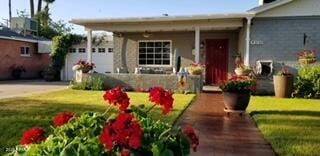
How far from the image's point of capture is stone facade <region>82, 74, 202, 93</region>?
47.7ft

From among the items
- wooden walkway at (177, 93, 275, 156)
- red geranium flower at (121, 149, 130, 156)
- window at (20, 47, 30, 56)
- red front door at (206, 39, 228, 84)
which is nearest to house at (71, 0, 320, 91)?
red front door at (206, 39, 228, 84)

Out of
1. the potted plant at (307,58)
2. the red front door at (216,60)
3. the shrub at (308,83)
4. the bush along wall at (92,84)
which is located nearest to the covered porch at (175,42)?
the red front door at (216,60)

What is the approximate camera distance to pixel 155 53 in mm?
18562

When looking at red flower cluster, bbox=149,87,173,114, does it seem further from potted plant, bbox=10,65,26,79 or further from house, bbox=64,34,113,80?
potted plant, bbox=10,65,26,79

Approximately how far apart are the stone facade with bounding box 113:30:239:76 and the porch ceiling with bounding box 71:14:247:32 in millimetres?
958

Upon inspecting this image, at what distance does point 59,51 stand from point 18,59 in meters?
4.33

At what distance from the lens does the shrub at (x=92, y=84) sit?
51.3 feet

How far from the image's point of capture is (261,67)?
47.5 feet

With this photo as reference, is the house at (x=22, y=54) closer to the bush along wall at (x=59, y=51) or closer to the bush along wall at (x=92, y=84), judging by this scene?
the bush along wall at (x=59, y=51)

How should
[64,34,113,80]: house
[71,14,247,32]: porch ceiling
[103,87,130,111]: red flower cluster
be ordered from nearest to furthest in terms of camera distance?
[103,87,130,111]: red flower cluster → [71,14,247,32]: porch ceiling → [64,34,113,80]: house

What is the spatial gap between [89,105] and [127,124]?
26.3 feet

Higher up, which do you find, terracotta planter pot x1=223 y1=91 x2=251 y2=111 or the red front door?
the red front door

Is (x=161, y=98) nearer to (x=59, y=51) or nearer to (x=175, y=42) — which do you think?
(x=175, y=42)

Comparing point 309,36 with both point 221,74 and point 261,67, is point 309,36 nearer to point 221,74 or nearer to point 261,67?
point 261,67
